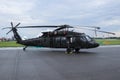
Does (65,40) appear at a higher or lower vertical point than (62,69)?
higher

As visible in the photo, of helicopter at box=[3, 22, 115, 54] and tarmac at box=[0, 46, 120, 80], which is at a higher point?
helicopter at box=[3, 22, 115, 54]

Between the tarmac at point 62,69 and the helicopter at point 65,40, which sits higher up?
the helicopter at point 65,40

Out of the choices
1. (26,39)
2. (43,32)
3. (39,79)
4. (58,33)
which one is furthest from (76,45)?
(39,79)

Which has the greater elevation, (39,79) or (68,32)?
(68,32)

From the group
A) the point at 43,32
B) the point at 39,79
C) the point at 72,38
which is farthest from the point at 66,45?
the point at 39,79

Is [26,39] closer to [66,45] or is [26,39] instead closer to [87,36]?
[66,45]

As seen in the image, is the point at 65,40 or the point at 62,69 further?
the point at 65,40

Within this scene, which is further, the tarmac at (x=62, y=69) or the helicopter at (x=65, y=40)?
the helicopter at (x=65, y=40)

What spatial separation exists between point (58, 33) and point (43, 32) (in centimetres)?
171

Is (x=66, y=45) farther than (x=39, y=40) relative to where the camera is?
No

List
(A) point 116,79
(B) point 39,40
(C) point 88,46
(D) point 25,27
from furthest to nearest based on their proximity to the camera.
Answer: (B) point 39,40 → (D) point 25,27 → (C) point 88,46 → (A) point 116,79

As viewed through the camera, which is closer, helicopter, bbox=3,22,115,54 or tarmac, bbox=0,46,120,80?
tarmac, bbox=0,46,120,80

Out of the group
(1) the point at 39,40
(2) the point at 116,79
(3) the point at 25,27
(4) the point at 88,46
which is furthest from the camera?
(1) the point at 39,40

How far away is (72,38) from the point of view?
2325cm
